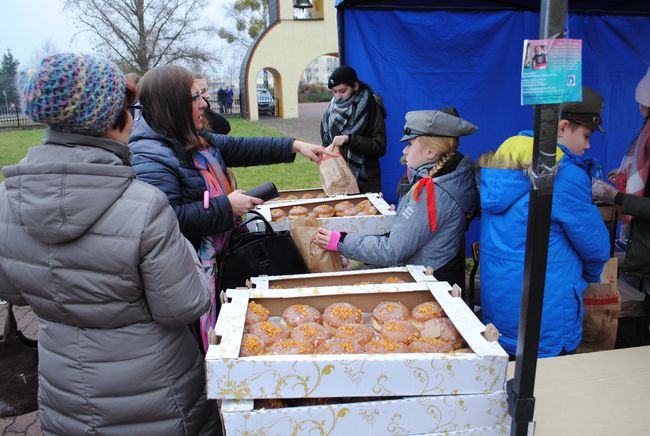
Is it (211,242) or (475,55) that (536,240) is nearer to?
(211,242)

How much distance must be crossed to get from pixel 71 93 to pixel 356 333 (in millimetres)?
1015

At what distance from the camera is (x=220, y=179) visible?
7.27 ft

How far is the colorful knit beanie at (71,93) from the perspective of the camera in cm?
122

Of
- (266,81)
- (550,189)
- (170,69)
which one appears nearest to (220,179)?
(170,69)

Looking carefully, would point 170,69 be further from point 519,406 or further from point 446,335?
point 519,406

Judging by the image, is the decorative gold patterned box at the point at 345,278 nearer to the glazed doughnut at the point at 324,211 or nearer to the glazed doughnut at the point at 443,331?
the glazed doughnut at the point at 443,331

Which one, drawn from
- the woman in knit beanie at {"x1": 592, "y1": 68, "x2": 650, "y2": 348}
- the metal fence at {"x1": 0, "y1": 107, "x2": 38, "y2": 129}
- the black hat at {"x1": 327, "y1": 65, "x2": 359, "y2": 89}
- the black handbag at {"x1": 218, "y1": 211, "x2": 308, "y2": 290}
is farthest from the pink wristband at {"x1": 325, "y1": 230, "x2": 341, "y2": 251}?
the metal fence at {"x1": 0, "y1": 107, "x2": 38, "y2": 129}

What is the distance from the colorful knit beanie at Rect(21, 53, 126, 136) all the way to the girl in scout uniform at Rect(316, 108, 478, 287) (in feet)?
3.70

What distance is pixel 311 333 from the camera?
1535 mm

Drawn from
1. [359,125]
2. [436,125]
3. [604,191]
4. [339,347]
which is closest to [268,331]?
[339,347]

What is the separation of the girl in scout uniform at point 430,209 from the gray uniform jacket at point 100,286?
0.84 m

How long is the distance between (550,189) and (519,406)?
0.55 meters

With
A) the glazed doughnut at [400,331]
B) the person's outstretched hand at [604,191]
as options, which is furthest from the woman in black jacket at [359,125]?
the glazed doughnut at [400,331]

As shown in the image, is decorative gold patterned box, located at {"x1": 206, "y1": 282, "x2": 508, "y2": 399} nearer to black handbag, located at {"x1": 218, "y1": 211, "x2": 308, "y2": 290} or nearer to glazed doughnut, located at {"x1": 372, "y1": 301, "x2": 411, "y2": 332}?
glazed doughnut, located at {"x1": 372, "y1": 301, "x2": 411, "y2": 332}
